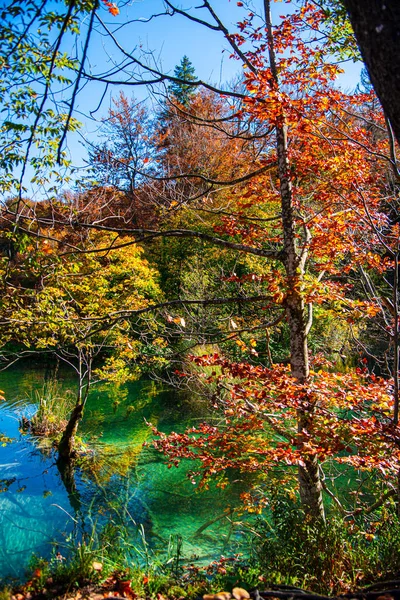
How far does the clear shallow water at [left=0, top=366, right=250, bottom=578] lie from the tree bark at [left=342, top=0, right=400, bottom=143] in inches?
148

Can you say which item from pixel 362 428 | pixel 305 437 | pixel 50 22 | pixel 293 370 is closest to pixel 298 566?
pixel 305 437

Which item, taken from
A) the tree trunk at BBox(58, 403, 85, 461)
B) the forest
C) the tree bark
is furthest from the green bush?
the tree trunk at BBox(58, 403, 85, 461)

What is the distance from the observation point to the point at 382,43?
1.08 metres

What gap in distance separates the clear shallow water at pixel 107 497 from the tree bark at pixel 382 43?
375cm

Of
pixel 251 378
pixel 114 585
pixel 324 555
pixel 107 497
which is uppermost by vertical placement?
pixel 251 378

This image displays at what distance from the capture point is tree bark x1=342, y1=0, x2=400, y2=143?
1.06 m

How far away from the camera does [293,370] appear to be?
3842 millimetres

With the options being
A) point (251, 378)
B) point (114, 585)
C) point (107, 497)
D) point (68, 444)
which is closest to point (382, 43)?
point (251, 378)

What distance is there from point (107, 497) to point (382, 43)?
573 centimetres

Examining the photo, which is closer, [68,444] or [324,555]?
[324,555]

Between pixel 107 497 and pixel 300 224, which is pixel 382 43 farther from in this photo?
pixel 107 497

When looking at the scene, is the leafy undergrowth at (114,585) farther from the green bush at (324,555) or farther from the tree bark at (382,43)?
the tree bark at (382,43)

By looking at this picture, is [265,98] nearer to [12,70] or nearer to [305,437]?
[12,70]

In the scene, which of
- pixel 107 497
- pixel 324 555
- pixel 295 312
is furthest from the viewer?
pixel 107 497
